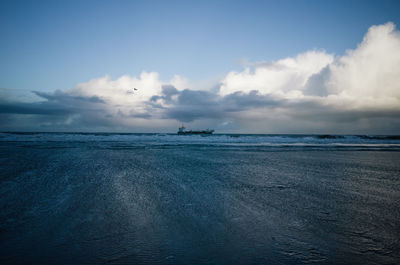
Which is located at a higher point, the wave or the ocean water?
the wave

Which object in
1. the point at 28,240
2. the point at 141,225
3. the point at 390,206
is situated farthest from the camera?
the point at 390,206

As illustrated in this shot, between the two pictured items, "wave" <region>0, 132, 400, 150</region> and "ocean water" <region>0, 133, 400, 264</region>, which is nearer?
"ocean water" <region>0, 133, 400, 264</region>

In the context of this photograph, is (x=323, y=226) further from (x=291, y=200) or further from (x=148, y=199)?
(x=148, y=199)

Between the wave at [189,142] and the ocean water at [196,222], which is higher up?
the wave at [189,142]

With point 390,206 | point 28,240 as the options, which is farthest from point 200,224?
point 390,206

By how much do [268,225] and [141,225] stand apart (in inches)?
73.3

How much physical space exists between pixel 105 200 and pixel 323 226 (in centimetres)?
390

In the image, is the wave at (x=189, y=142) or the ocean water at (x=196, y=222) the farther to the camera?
the wave at (x=189, y=142)

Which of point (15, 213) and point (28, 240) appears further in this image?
point (15, 213)

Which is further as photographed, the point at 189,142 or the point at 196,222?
the point at 189,142

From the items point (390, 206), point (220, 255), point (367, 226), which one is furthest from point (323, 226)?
point (390, 206)

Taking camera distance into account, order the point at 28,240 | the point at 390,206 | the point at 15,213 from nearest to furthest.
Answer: the point at 28,240 < the point at 15,213 < the point at 390,206

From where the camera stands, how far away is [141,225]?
3189 millimetres

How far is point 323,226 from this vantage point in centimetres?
320
